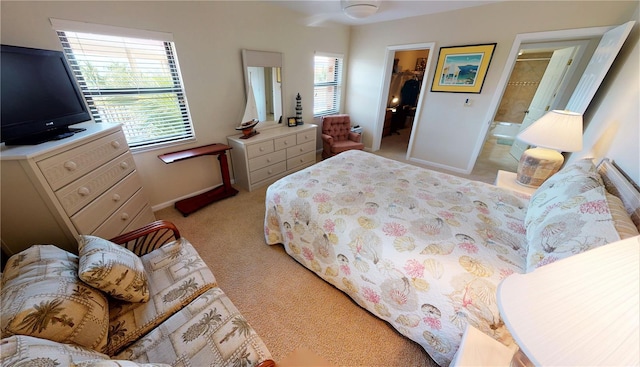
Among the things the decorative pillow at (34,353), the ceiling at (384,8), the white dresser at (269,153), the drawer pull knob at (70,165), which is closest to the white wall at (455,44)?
the ceiling at (384,8)

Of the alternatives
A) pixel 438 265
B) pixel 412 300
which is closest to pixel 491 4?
pixel 438 265

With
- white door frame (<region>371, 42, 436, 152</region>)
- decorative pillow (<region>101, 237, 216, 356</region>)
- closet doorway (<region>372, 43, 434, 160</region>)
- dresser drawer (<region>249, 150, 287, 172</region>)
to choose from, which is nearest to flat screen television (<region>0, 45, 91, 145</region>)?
decorative pillow (<region>101, 237, 216, 356</region>)

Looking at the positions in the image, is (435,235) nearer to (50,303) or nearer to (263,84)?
(50,303)

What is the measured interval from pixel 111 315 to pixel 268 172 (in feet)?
7.37

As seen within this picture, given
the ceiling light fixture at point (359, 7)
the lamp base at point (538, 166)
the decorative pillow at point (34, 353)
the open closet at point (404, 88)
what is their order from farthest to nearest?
the open closet at point (404, 88) < the ceiling light fixture at point (359, 7) < the lamp base at point (538, 166) < the decorative pillow at point (34, 353)

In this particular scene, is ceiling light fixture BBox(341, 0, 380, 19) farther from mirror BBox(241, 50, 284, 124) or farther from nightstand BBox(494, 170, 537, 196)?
nightstand BBox(494, 170, 537, 196)

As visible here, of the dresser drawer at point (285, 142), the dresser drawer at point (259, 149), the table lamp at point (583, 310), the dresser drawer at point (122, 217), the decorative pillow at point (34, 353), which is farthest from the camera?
the dresser drawer at point (285, 142)

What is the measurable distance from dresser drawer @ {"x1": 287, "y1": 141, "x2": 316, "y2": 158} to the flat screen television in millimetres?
2185

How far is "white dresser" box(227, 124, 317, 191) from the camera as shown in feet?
9.18

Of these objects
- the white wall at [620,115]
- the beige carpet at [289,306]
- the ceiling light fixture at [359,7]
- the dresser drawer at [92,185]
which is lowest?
the beige carpet at [289,306]

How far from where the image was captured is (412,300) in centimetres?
115

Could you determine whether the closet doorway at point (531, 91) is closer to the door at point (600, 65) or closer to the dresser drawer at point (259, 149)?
the door at point (600, 65)

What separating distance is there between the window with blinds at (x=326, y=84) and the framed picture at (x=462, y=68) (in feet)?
5.66

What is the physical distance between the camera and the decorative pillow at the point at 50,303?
726 millimetres
